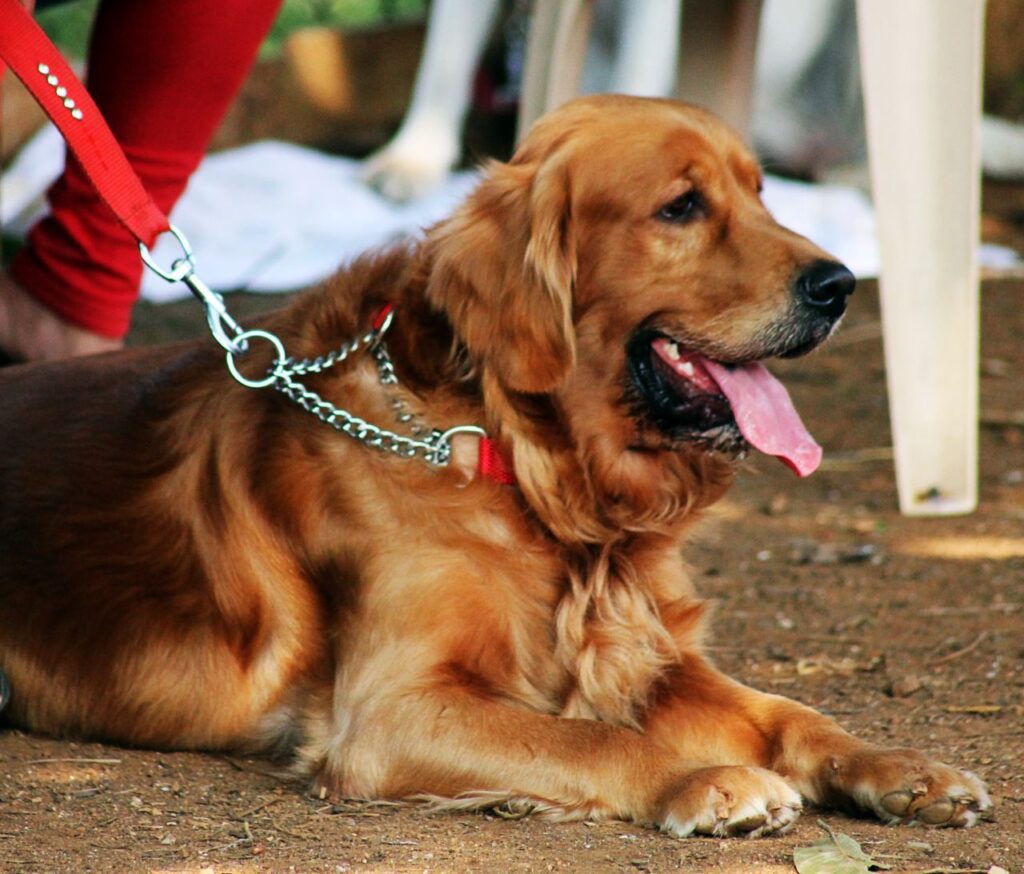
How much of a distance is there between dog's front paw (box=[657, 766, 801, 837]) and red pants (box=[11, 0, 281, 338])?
2062 millimetres

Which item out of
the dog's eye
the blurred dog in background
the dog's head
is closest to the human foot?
the dog's head

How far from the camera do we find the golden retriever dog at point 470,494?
267 cm

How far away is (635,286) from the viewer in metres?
2.76

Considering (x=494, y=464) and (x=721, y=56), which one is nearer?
(x=494, y=464)

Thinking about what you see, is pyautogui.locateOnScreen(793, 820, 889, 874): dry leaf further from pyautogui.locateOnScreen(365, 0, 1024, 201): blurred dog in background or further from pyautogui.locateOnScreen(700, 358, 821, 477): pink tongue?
pyautogui.locateOnScreen(365, 0, 1024, 201): blurred dog in background

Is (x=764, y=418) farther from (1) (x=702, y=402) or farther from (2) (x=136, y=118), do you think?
(2) (x=136, y=118)

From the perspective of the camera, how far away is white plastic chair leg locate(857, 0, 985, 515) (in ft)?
13.2

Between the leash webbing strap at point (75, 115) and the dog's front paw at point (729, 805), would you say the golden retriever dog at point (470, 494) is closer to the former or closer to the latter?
the dog's front paw at point (729, 805)

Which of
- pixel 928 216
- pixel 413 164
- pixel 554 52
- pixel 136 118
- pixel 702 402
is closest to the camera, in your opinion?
pixel 702 402

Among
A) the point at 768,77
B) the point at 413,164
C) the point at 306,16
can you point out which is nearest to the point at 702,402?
the point at 413,164

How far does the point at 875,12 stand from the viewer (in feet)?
13.2

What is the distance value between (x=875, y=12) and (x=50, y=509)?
97.1 inches

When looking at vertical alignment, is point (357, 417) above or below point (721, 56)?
above

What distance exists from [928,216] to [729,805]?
2.31 metres
